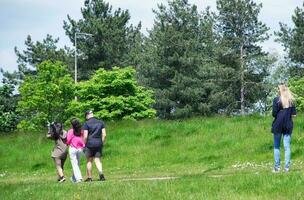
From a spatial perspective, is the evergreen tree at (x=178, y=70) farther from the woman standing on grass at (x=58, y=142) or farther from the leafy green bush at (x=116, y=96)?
the woman standing on grass at (x=58, y=142)

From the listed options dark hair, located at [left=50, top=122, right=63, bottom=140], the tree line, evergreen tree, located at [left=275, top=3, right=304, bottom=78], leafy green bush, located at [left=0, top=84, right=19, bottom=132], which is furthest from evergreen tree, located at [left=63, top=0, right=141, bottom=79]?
dark hair, located at [left=50, top=122, right=63, bottom=140]

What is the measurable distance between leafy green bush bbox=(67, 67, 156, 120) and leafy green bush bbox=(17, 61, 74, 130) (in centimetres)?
404

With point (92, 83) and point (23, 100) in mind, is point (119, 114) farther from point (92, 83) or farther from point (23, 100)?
point (23, 100)

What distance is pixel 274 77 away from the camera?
74000 mm

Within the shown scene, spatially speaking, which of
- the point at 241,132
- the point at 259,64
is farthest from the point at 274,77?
the point at 241,132

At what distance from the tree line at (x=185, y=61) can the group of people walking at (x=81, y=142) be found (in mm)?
41025

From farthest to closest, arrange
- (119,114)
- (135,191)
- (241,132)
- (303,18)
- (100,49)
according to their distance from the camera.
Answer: (100,49)
(303,18)
(119,114)
(241,132)
(135,191)

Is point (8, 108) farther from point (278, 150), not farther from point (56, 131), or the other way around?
point (278, 150)

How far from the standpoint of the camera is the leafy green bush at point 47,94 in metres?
64.7

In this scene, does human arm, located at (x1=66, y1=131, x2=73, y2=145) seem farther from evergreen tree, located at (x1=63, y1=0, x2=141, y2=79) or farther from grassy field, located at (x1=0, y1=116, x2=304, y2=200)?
evergreen tree, located at (x1=63, y1=0, x2=141, y2=79)

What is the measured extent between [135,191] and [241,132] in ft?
41.6

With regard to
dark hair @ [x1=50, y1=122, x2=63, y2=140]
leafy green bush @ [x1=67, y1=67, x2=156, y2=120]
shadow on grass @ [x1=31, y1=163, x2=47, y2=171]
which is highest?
leafy green bush @ [x1=67, y1=67, x2=156, y2=120]

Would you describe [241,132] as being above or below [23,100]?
below

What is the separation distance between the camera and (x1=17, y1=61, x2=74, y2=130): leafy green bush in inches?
2547
